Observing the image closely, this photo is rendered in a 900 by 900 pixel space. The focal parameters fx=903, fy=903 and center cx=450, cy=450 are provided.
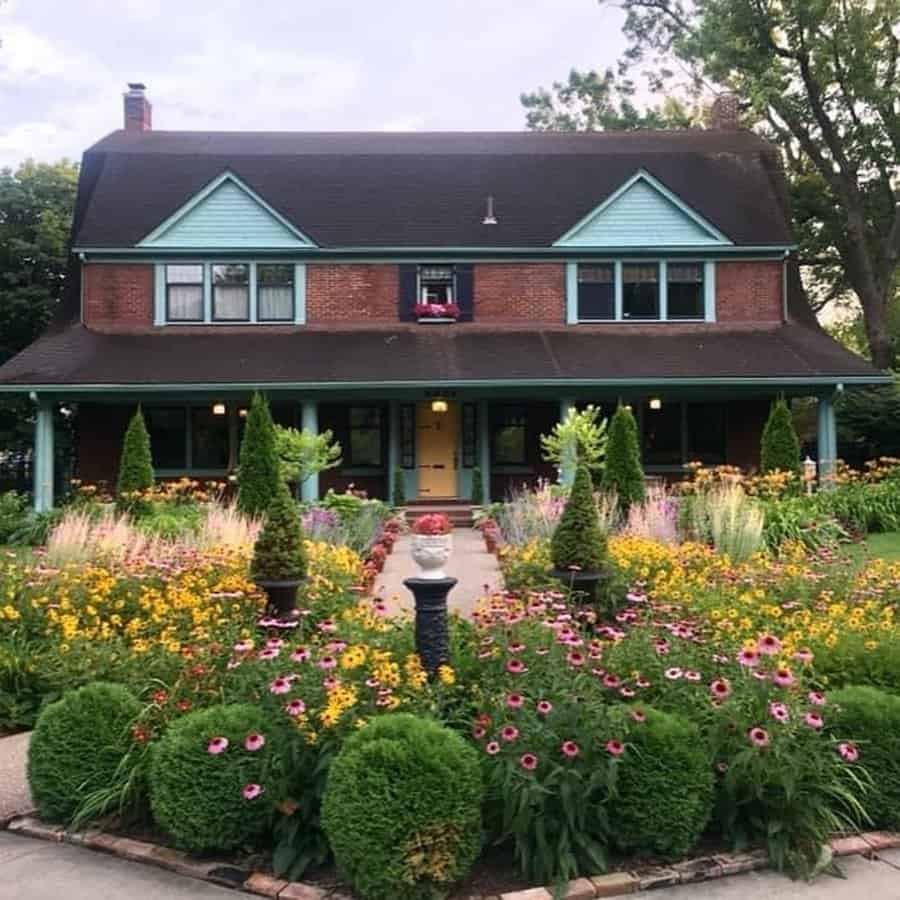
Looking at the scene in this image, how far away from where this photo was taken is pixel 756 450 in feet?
65.6

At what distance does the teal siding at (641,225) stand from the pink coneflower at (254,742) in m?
17.6

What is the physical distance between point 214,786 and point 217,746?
0.62ft

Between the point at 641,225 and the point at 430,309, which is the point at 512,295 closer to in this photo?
the point at 430,309

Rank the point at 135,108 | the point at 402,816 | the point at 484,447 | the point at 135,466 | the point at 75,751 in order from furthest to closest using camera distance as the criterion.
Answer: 1. the point at 135,108
2. the point at 484,447
3. the point at 135,466
4. the point at 75,751
5. the point at 402,816

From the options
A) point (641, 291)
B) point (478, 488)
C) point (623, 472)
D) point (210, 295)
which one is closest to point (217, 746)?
point (623, 472)

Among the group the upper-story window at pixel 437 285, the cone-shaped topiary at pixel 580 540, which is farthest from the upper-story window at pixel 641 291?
the cone-shaped topiary at pixel 580 540

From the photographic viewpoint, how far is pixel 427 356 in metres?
18.4

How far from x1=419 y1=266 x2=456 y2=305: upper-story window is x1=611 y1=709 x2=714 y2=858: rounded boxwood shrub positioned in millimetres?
16824

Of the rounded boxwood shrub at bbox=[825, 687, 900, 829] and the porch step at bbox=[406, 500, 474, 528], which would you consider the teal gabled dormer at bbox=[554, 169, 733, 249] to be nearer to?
the porch step at bbox=[406, 500, 474, 528]

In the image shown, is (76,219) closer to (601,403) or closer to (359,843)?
(601,403)

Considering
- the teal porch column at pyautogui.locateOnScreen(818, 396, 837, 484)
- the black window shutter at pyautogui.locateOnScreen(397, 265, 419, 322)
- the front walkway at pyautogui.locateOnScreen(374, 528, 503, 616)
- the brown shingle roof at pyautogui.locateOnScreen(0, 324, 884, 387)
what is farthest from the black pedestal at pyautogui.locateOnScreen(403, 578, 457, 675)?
the black window shutter at pyautogui.locateOnScreen(397, 265, 419, 322)

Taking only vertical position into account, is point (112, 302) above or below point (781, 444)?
above

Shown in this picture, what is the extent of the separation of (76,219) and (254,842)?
68.1 ft

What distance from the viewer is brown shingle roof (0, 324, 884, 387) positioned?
685 inches
